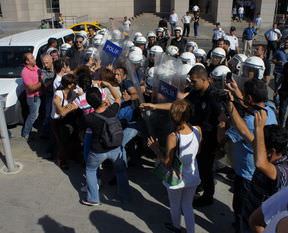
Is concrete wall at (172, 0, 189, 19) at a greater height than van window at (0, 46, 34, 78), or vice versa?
concrete wall at (172, 0, 189, 19)

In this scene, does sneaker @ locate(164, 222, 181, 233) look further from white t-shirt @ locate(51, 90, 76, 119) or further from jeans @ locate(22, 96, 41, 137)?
jeans @ locate(22, 96, 41, 137)

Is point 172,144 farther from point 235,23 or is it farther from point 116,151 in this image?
point 235,23

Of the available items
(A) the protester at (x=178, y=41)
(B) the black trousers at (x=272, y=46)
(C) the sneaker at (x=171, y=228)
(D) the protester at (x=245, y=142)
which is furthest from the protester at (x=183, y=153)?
(B) the black trousers at (x=272, y=46)

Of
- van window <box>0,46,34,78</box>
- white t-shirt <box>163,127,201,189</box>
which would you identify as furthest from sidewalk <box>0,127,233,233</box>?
van window <box>0,46,34,78</box>

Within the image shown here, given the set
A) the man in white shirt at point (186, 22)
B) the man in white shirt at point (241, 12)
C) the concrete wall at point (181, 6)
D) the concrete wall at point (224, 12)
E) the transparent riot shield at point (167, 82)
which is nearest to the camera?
the transparent riot shield at point (167, 82)

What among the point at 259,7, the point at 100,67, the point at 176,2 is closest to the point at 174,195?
the point at 100,67

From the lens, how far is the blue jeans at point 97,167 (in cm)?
390

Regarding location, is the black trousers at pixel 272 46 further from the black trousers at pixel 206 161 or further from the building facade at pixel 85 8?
the building facade at pixel 85 8

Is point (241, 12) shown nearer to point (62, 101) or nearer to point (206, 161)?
point (62, 101)

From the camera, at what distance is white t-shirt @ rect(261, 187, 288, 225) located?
6.20 ft

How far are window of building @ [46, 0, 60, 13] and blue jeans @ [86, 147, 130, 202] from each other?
33558 mm

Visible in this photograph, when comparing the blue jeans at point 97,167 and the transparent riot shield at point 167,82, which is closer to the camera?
the transparent riot shield at point 167,82

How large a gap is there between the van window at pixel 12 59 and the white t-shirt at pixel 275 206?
6.15 metres

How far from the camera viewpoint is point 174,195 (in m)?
3.36
